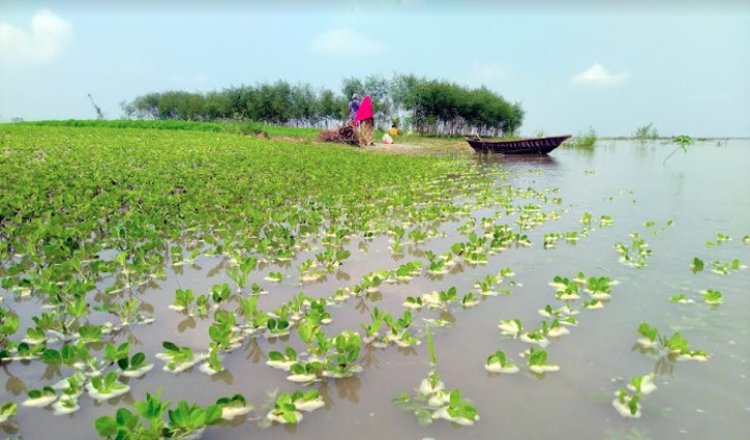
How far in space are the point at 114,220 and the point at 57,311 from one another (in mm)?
3576

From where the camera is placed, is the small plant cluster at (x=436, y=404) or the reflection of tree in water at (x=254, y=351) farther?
the reflection of tree in water at (x=254, y=351)

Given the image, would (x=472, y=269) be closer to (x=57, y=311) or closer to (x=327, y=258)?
(x=327, y=258)

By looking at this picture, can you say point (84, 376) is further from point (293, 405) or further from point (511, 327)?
point (511, 327)

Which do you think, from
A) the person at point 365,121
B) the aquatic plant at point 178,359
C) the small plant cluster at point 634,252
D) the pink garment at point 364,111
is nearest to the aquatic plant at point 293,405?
the aquatic plant at point 178,359

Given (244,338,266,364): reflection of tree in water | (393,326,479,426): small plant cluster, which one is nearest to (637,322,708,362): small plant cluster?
(393,326,479,426): small plant cluster

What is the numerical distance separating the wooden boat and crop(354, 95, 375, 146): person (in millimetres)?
7623

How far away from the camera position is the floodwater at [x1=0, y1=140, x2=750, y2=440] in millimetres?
2861

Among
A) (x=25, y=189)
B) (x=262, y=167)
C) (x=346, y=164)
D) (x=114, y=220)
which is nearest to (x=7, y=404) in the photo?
(x=114, y=220)

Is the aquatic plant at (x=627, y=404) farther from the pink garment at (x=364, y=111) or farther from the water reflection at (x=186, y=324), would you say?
the pink garment at (x=364, y=111)

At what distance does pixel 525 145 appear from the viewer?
31297mm

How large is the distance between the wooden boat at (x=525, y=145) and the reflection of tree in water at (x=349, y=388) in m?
29.4

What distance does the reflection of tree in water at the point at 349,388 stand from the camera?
3.16 metres

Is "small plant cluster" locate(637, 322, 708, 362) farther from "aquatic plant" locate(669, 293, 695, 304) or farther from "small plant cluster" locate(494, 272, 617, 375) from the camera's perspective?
"aquatic plant" locate(669, 293, 695, 304)

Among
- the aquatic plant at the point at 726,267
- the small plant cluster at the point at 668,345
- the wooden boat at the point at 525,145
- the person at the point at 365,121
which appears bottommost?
the small plant cluster at the point at 668,345
